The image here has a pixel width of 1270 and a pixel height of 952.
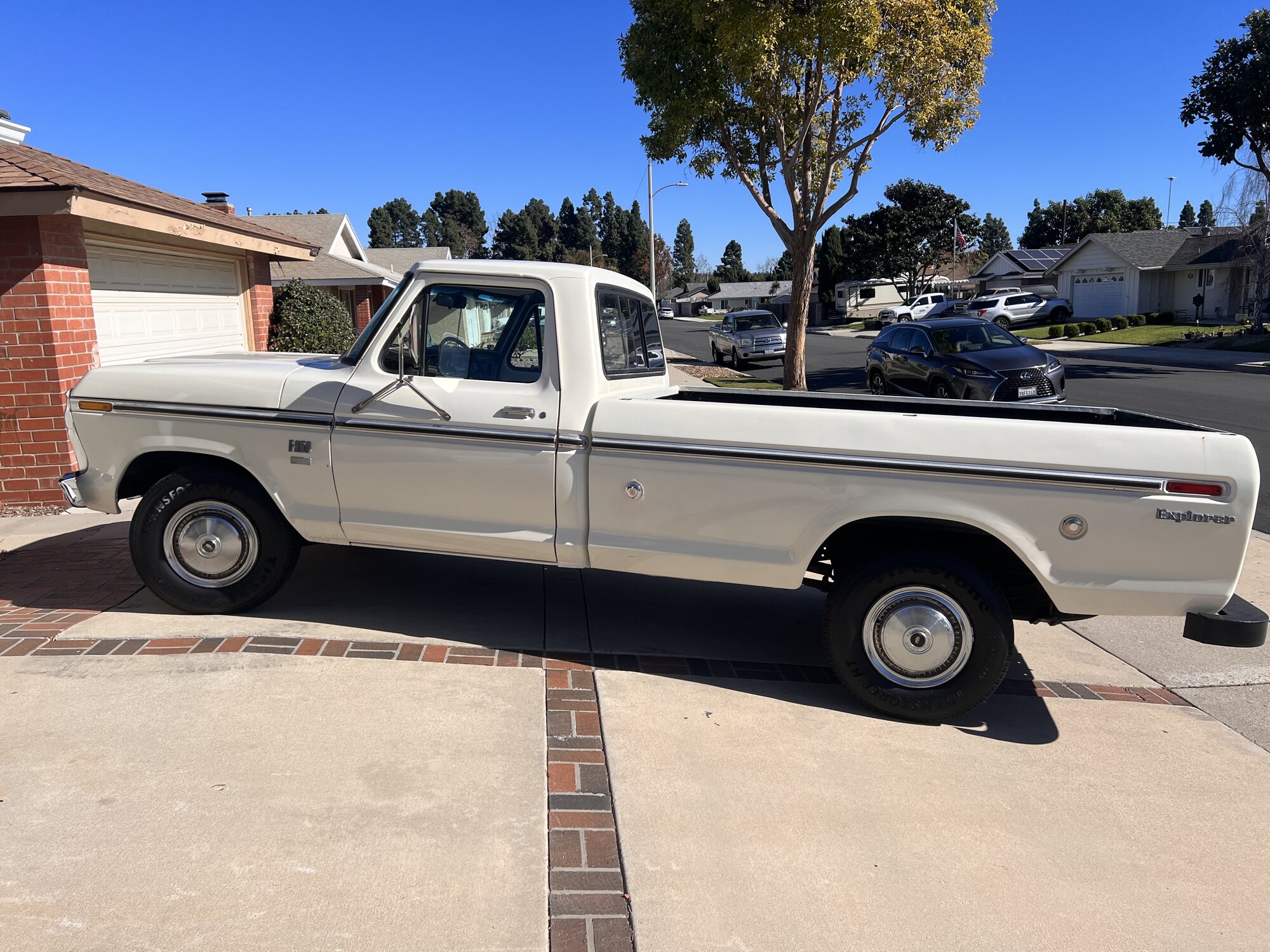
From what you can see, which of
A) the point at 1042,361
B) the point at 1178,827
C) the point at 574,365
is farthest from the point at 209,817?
the point at 1042,361

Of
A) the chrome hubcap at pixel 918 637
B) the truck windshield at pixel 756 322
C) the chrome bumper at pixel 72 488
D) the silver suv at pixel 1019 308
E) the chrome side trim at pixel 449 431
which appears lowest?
the chrome hubcap at pixel 918 637

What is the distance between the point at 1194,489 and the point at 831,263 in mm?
75771

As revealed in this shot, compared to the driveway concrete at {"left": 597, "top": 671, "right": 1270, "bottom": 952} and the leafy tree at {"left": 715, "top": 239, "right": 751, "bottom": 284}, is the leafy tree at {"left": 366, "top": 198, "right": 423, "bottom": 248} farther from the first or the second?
the driveway concrete at {"left": 597, "top": 671, "right": 1270, "bottom": 952}

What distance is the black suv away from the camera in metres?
14.6

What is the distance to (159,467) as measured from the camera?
5.46m

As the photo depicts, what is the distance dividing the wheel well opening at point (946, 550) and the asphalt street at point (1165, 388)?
18.6ft

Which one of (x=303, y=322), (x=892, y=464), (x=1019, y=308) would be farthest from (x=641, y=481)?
(x=1019, y=308)

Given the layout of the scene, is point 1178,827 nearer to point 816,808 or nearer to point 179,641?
point 816,808

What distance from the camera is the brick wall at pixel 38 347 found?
25.0 ft

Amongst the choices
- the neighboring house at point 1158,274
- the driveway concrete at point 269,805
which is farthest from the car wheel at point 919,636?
the neighboring house at point 1158,274

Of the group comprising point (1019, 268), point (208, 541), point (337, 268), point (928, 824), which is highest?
point (1019, 268)

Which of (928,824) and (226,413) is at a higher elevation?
(226,413)

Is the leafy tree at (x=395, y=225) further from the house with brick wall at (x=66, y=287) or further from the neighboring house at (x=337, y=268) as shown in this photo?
the house with brick wall at (x=66, y=287)

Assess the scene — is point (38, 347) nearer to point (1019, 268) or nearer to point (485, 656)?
point (485, 656)
